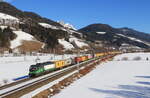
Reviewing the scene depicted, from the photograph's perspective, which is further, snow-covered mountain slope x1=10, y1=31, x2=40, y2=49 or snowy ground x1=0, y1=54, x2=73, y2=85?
snow-covered mountain slope x1=10, y1=31, x2=40, y2=49

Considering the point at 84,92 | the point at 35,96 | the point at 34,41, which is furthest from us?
the point at 34,41

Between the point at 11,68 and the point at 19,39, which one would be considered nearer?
the point at 11,68

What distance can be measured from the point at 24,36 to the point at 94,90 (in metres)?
127

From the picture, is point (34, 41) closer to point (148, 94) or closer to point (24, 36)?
point (24, 36)

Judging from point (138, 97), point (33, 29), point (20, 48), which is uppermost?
point (33, 29)

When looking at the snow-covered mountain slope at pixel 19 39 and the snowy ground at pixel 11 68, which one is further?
the snow-covered mountain slope at pixel 19 39

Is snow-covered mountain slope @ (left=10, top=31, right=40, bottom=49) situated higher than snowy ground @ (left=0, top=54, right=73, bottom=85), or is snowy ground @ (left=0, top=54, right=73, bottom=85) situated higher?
snow-covered mountain slope @ (left=10, top=31, right=40, bottom=49)

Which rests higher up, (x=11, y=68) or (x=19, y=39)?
(x=19, y=39)

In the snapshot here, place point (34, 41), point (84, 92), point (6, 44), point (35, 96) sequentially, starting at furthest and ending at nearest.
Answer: point (34, 41) < point (6, 44) < point (84, 92) < point (35, 96)

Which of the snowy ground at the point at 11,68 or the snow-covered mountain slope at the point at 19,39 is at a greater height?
the snow-covered mountain slope at the point at 19,39

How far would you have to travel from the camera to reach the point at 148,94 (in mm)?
30609

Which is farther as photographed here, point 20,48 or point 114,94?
point 20,48

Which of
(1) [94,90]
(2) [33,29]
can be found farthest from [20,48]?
(1) [94,90]

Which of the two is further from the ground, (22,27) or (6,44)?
(22,27)
